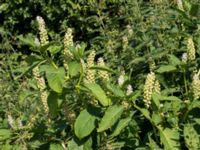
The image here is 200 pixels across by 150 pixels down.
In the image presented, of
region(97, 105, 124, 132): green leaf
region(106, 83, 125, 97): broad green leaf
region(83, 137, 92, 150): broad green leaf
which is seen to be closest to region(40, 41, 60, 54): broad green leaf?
region(106, 83, 125, 97): broad green leaf

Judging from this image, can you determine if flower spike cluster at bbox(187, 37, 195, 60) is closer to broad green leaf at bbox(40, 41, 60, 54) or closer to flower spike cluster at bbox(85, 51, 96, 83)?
flower spike cluster at bbox(85, 51, 96, 83)

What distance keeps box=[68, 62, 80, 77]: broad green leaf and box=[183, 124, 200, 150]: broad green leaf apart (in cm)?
76

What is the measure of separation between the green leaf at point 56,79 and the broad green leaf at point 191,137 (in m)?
0.81

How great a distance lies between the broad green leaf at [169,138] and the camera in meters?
3.41

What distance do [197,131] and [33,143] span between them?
3.41ft

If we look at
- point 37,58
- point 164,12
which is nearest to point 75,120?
point 37,58

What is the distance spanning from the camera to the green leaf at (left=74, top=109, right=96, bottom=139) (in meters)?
3.38

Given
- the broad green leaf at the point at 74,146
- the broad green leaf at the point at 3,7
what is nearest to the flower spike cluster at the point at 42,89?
the broad green leaf at the point at 74,146

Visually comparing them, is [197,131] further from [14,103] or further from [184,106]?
[14,103]

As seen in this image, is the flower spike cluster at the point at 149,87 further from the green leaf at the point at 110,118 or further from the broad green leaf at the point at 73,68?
the broad green leaf at the point at 73,68

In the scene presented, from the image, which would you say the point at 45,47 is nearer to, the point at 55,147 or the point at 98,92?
the point at 98,92

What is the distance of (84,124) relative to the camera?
3.38 m

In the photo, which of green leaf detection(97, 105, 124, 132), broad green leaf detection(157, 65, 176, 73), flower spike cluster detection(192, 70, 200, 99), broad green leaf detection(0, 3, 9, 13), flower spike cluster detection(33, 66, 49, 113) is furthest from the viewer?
broad green leaf detection(0, 3, 9, 13)

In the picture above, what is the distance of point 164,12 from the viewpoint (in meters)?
4.83
